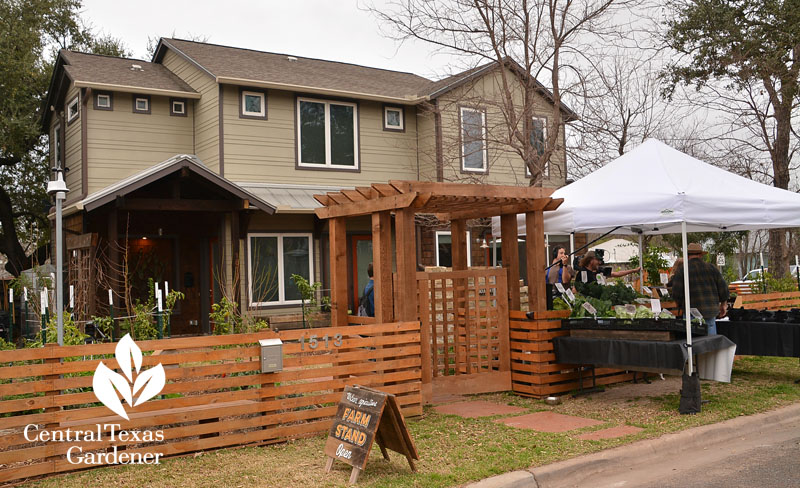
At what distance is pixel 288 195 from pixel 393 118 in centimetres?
394

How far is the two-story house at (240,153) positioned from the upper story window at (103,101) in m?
0.02

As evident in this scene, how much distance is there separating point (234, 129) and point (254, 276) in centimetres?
340

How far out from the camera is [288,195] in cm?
1609

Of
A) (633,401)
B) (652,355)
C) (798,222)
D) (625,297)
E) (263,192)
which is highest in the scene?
Answer: (263,192)

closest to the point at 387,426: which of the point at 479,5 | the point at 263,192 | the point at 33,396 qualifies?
the point at 33,396

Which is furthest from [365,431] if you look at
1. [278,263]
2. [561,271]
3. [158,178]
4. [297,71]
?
[297,71]

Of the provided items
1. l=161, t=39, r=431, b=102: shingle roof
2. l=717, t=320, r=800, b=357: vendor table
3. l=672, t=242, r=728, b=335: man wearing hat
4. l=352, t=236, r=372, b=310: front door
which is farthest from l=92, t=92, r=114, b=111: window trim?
l=717, t=320, r=800, b=357: vendor table

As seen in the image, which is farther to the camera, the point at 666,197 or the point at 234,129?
the point at 234,129

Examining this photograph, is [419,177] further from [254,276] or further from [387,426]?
[387,426]

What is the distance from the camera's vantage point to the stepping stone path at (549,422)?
708cm

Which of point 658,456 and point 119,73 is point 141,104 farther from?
point 658,456

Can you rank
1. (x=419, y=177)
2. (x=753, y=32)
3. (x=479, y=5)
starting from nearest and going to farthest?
(x=479, y=5) < (x=753, y=32) < (x=419, y=177)

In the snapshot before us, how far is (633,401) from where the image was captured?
8.34 meters

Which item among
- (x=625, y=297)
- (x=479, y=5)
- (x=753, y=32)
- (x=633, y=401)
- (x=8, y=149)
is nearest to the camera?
(x=633, y=401)
